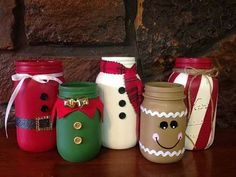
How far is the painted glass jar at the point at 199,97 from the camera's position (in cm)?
64

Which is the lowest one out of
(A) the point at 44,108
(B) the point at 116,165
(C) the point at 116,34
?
(B) the point at 116,165

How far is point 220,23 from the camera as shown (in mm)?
751

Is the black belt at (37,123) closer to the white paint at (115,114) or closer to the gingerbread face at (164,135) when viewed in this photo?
the white paint at (115,114)

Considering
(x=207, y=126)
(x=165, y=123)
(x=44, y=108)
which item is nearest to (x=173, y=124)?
(x=165, y=123)

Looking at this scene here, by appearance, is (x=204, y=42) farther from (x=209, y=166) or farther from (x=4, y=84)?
(x=4, y=84)

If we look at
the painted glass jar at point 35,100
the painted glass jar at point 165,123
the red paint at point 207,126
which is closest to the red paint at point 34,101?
the painted glass jar at point 35,100

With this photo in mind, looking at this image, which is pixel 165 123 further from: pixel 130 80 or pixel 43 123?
pixel 43 123

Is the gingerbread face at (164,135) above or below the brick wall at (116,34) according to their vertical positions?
below

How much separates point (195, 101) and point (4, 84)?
53 centimetres

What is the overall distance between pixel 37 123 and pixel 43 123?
0.05 feet

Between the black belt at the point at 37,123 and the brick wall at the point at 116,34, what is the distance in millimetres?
176

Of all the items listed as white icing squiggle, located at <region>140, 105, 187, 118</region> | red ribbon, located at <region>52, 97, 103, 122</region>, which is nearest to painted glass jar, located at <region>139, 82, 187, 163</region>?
white icing squiggle, located at <region>140, 105, 187, 118</region>

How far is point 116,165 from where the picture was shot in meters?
0.60

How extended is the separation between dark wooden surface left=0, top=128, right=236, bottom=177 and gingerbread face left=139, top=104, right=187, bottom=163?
23 millimetres
